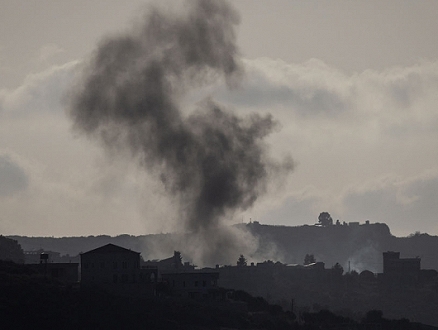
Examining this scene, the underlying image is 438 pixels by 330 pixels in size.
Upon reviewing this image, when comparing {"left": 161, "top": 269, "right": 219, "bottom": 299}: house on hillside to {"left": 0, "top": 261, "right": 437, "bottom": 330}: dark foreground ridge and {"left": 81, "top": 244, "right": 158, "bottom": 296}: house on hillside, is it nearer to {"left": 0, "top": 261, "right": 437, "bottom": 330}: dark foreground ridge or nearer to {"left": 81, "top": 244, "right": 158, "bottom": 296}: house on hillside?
{"left": 0, "top": 261, "right": 437, "bottom": 330}: dark foreground ridge

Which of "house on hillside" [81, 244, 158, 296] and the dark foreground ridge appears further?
"house on hillside" [81, 244, 158, 296]

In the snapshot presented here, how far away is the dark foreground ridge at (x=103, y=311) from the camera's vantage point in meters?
150

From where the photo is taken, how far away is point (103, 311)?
154250mm

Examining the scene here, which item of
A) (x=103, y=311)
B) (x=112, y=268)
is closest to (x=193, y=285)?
(x=112, y=268)

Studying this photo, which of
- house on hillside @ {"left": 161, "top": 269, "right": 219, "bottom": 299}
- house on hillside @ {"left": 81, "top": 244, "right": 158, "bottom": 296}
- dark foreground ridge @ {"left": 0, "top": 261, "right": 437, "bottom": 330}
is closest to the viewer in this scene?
dark foreground ridge @ {"left": 0, "top": 261, "right": 437, "bottom": 330}

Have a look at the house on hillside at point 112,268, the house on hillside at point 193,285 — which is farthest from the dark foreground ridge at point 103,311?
the house on hillside at point 112,268

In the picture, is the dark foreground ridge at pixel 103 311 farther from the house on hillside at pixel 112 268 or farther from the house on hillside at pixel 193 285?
the house on hillside at pixel 112 268

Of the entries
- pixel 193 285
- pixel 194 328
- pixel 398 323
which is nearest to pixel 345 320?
pixel 398 323

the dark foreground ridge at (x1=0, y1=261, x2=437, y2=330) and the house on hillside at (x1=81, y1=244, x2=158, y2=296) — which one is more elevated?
the house on hillside at (x1=81, y1=244, x2=158, y2=296)

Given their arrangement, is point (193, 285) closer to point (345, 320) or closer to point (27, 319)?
point (345, 320)

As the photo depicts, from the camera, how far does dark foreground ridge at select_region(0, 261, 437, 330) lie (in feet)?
492

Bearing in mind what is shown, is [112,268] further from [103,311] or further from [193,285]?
[103,311]

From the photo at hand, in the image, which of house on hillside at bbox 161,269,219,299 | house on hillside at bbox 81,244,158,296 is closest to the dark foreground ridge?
house on hillside at bbox 161,269,219,299

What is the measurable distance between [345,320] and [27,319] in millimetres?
55123
